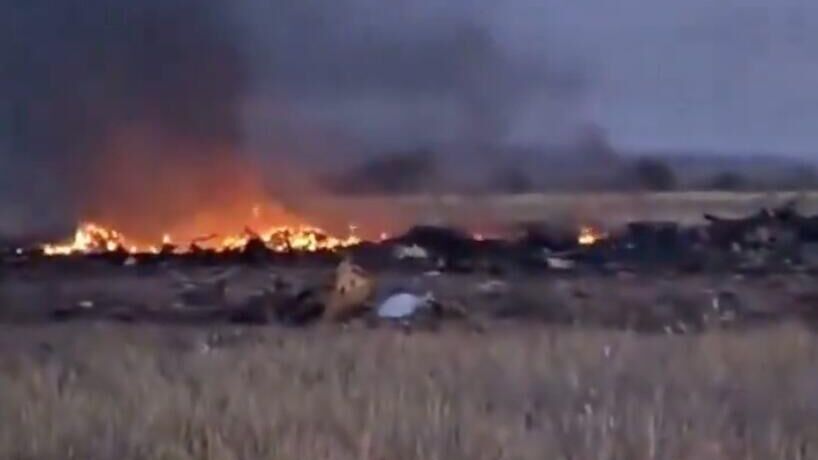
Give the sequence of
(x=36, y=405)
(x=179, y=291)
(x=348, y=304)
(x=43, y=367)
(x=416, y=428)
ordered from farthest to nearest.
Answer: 1. (x=179, y=291)
2. (x=348, y=304)
3. (x=43, y=367)
4. (x=36, y=405)
5. (x=416, y=428)

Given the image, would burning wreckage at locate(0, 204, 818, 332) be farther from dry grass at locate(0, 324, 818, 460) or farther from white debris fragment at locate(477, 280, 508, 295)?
dry grass at locate(0, 324, 818, 460)

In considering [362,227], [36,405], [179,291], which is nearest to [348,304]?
[179,291]

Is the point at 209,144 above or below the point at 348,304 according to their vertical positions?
above

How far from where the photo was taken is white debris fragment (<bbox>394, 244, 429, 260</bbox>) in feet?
55.6

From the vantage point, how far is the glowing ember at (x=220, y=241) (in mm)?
17969

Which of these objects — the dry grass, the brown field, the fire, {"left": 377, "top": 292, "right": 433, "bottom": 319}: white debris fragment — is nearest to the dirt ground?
the dry grass

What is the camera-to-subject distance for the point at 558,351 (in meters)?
8.09

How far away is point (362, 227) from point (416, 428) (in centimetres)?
1454

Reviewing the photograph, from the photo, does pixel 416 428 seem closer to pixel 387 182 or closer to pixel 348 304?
pixel 348 304

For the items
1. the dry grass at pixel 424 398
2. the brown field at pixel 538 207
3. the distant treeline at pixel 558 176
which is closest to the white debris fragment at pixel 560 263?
the brown field at pixel 538 207

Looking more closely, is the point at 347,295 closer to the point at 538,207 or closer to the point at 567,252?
the point at 567,252

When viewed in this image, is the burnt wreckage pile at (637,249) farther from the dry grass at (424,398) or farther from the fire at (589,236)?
the dry grass at (424,398)

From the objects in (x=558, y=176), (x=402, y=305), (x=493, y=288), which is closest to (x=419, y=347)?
(x=402, y=305)

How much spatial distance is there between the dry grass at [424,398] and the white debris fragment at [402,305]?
291cm
